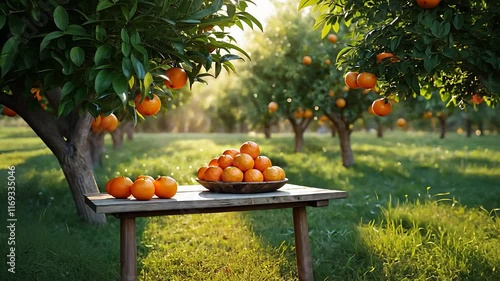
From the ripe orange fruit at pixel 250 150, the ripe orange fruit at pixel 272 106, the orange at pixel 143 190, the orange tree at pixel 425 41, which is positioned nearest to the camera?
the orange at pixel 143 190

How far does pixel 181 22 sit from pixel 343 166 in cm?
→ 875

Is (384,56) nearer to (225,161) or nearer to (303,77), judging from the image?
(225,161)

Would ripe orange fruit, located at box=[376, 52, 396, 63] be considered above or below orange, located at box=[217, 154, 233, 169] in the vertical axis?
above

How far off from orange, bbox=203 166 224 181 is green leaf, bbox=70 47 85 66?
1183 mm

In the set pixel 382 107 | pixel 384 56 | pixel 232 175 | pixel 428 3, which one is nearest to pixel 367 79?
pixel 384 56

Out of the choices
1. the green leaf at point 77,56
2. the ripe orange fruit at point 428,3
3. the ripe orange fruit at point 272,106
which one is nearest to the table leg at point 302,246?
the ripe orange fruit at point 428,3

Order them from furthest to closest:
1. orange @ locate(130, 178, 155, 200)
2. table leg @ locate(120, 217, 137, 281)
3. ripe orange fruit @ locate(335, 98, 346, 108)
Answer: ripe orange fruit @ locate(335, 98, 346, 108) → table leg @ locate(120, 217, 137, 281) → orange @ locate(130, 178, 155, 200)

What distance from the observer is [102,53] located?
2.42m

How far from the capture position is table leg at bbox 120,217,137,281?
3010 millimetres

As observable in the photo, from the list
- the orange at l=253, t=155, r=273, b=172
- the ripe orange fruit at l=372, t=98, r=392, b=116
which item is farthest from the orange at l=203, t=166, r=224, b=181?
the ripe orange fruit at l=372, t=98, r=392, b=116

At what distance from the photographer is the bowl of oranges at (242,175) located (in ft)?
10.6

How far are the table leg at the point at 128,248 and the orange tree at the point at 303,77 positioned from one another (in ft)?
22.8

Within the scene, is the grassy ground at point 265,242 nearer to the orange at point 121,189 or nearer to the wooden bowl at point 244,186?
the wooden bowl at point 244,186

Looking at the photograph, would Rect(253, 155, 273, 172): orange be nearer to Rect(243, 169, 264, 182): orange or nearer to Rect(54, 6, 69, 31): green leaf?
Rect(243, 169, 264, 182): orange
